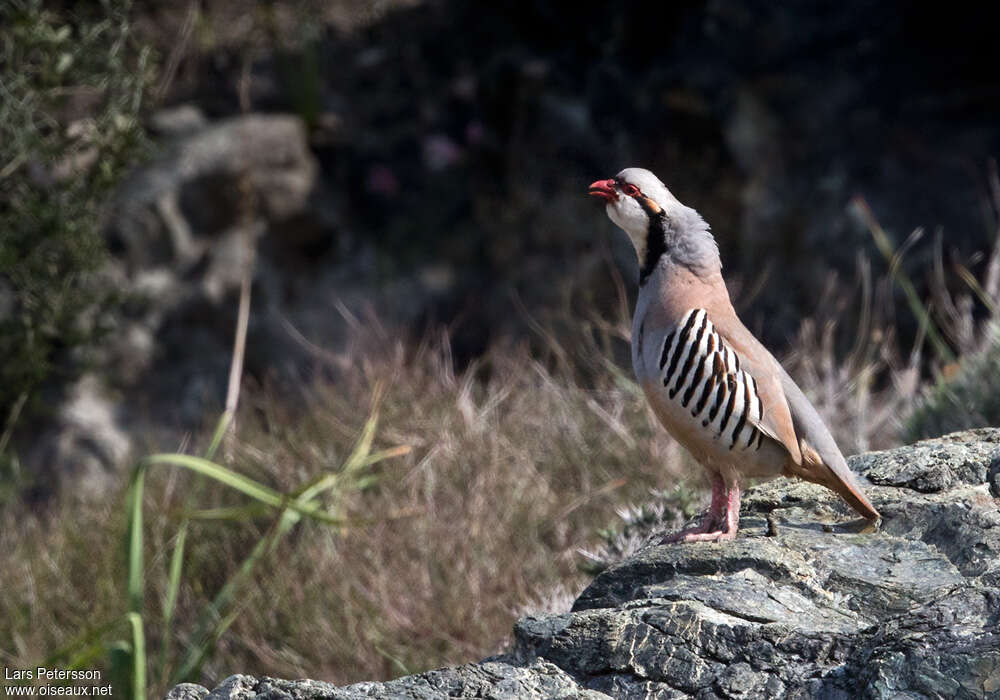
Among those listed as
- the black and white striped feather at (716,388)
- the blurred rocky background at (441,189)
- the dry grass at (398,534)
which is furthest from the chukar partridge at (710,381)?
the blurred rocky background at (441,189)

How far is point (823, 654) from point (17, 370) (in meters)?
5.10

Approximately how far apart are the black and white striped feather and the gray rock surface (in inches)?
10.8

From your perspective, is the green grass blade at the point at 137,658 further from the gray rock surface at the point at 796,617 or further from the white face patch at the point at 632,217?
the white face patch at the point at 632,217

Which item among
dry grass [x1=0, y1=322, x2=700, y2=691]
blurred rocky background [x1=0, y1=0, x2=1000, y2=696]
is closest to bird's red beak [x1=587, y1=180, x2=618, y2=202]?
dry grass [x1=0, y1=322, x2=700, y2=691]

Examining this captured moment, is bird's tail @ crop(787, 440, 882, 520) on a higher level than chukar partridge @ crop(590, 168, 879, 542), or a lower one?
lower

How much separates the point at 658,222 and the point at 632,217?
0.07 metres

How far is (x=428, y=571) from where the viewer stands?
5027mm

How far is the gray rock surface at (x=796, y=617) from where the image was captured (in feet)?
7.35

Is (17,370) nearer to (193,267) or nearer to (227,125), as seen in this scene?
(193,267)

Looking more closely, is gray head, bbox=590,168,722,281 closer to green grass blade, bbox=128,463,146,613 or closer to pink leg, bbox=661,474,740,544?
pink leg, bbox=661,474,740,544

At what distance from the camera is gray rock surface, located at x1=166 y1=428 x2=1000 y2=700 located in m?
2.24

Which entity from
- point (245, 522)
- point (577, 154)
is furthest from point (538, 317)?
point (245, 522)

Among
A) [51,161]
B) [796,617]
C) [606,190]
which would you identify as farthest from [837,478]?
[51,161]

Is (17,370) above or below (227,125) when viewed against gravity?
below
